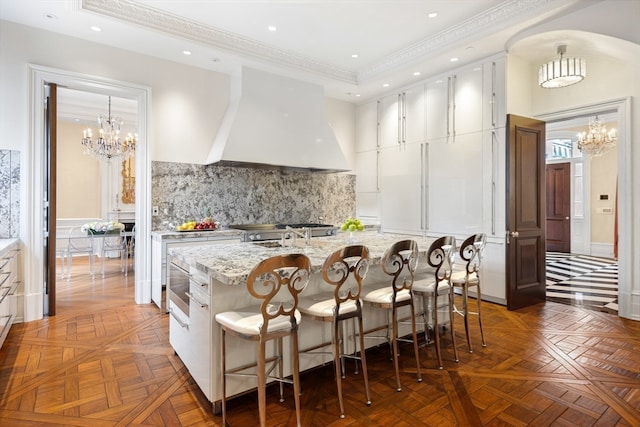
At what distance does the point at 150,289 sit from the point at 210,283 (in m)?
2.68

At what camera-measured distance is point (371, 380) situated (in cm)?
235

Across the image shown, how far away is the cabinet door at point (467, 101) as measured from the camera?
4.28 metres

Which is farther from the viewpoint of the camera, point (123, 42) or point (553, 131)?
point (553, 131)

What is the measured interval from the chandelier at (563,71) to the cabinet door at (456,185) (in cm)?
88

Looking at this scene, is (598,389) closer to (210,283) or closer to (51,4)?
(210,283)

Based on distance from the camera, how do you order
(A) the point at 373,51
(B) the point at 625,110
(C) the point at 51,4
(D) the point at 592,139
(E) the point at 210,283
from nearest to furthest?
(E) the point at 210,283
(C) the point at 51,4
(B) the point at 625,110
(A) the point at 373,51
(D) the point at 592,139

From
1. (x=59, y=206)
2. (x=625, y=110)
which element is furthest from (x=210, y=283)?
(x=59, y=206)

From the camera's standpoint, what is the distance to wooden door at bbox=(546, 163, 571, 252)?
832cm

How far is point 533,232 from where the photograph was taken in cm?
417

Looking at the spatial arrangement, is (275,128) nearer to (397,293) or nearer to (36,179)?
(36,179)

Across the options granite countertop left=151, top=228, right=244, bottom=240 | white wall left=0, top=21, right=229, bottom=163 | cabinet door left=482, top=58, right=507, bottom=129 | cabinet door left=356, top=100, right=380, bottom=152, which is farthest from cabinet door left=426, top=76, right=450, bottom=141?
granite countertop left=151, top=228, right=244, bottom=240

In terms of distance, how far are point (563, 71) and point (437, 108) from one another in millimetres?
1522

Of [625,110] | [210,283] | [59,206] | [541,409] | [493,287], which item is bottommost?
[541,409]

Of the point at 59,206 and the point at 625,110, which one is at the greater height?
the point at 625,110
